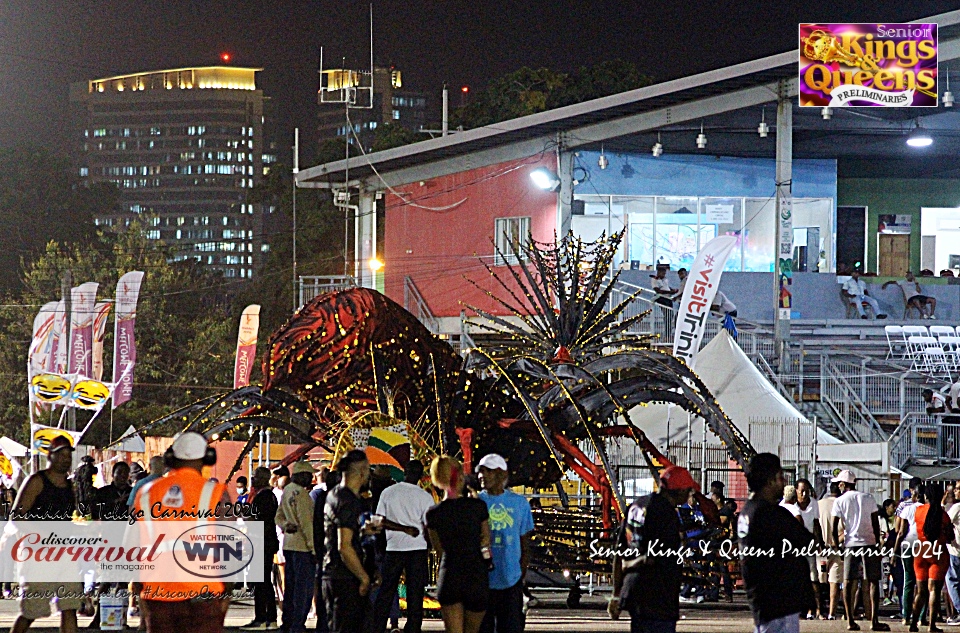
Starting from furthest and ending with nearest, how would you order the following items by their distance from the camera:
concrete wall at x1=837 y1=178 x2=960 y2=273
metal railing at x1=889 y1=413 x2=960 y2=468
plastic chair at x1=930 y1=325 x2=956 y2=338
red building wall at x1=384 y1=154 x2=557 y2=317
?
concrete wall at x1=837 y1=178 x2=960 y2=273 < red building wall at x1=384 y1=154 x2=557 y2=317 < plastic chair at x1=930 y1=325 x2=956 y2=338 < metal railing at x1=889 y1=413 x2=960 y2=468

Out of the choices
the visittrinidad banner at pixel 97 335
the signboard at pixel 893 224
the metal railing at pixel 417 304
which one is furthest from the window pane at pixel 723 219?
the visittrinidad banner at pixel 97 335

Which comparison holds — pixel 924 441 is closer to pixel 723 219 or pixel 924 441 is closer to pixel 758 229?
pixel 758 229

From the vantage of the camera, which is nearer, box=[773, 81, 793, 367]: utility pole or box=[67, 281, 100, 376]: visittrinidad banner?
box=[773, 81, 793, 367]: utility pole

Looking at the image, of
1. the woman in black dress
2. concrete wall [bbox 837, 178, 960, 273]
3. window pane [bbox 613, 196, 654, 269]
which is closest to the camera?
the woman in black dress

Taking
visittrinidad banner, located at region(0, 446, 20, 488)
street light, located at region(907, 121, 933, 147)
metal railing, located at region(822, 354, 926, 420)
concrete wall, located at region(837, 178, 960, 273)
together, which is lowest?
visittrinidad banner, located at region(0, 446, 20, 488)

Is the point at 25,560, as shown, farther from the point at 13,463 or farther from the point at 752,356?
the point at 752,356

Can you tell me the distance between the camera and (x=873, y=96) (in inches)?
1115

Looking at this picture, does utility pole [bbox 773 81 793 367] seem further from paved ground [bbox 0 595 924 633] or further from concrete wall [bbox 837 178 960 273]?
paved ground [bbox 0 595 924 633]

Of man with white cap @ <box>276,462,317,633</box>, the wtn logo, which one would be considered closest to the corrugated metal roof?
man with white cap @ <box>276,462,317,633</box>

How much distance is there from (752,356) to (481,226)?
28.1ft

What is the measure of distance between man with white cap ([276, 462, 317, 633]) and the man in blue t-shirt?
9.36ft

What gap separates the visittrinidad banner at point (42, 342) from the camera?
3297 cm

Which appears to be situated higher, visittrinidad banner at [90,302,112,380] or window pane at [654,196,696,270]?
window pane at [654,196,696,270]

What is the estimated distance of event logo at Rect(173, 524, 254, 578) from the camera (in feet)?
28.8
